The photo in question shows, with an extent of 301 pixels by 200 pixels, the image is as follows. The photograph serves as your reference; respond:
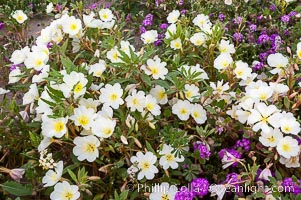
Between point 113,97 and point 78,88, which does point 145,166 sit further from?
point 78,88

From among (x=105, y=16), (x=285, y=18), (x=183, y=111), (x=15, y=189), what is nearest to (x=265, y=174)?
(x=183, y=111)

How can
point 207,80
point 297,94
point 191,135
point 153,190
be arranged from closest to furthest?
1. point 153,190
2. point 191,135
3. point 297,94
4. point 207,80

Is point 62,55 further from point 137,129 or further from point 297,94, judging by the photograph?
point 297,94

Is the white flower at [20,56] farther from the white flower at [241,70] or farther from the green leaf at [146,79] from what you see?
the white flower at [241,70]

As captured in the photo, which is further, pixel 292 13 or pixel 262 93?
pixel 292 13

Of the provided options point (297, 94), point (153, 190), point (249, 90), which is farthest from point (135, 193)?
point (297, 94)

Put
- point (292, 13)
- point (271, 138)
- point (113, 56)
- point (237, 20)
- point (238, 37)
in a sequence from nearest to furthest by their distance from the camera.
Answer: point (271, 138), point (113, 56), point (238, 37), point (237, 20), point (292, 13)
